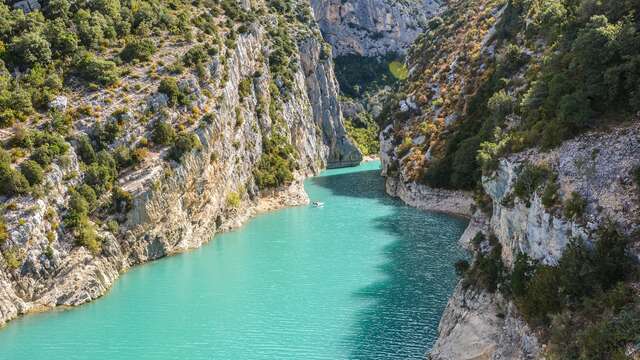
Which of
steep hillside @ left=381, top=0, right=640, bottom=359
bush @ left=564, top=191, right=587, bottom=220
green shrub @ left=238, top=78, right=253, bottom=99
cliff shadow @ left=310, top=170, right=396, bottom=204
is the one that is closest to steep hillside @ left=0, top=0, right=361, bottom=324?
green shrub @ left=238, top=78, right=253, bottom=99

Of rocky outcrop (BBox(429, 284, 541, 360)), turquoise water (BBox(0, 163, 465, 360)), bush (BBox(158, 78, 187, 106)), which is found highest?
bush (BBox(158, 78, 187, 106))

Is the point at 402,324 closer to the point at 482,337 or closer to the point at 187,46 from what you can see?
the point at 482,337

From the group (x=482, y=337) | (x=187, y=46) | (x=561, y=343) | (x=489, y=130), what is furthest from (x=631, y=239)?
(x=187, y=46)

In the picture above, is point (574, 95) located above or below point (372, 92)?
below

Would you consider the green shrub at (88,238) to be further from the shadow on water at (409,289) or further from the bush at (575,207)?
the bush at (575,207)

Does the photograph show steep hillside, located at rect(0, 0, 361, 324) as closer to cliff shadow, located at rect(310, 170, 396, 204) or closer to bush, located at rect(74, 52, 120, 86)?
bush, located at rect(74, 52, 120, 86)

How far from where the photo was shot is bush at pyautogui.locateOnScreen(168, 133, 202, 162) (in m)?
57.7

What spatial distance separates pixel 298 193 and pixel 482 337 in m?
60.5

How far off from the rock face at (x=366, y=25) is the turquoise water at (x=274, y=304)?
120772 millimetres

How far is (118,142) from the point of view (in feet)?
178

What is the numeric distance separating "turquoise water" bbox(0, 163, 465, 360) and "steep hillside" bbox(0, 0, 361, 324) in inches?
117

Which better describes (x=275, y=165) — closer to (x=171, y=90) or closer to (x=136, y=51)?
(x=171, y=90)

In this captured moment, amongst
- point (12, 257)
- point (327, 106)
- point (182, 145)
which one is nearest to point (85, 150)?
point (182, 145)

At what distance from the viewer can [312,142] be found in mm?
122500
